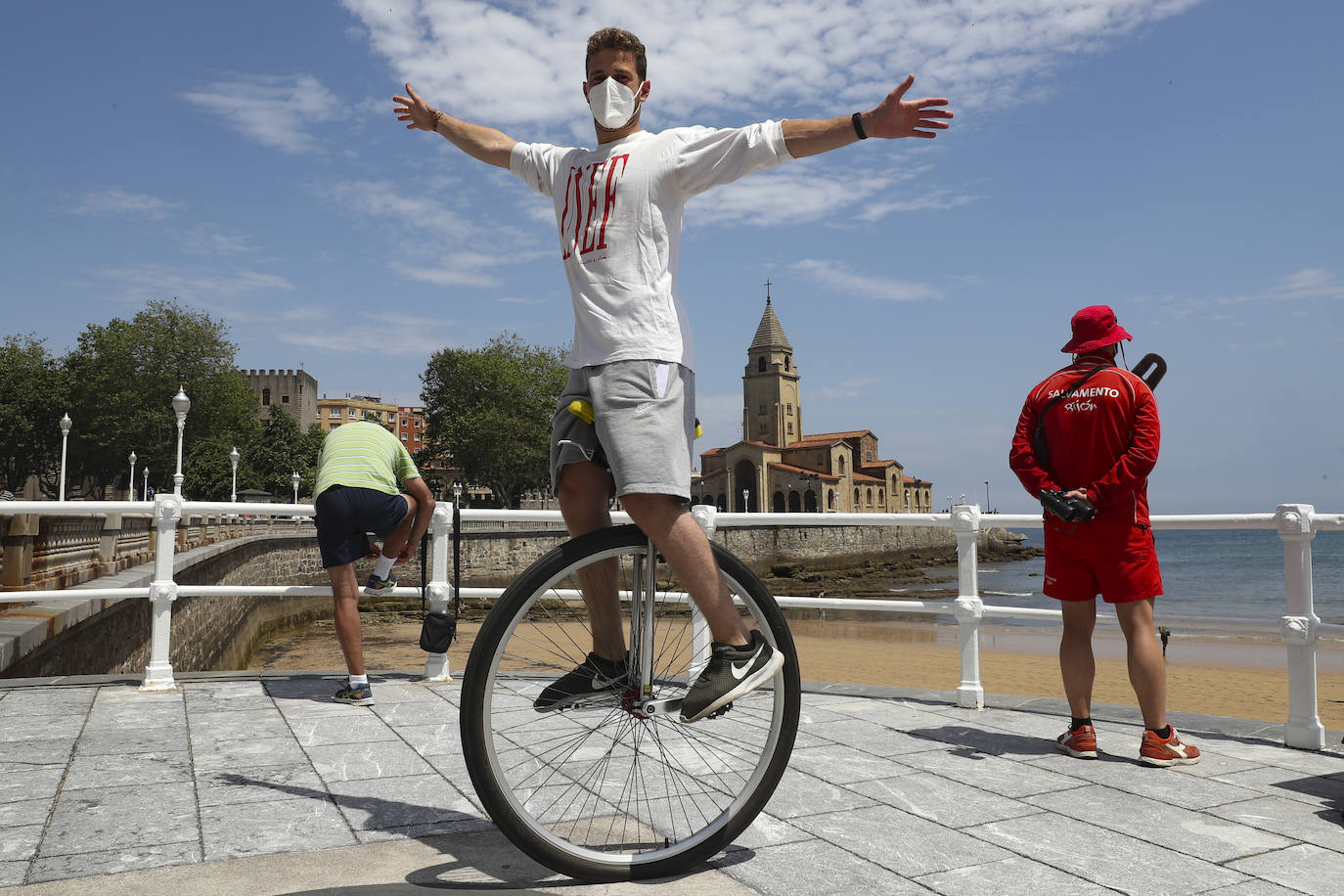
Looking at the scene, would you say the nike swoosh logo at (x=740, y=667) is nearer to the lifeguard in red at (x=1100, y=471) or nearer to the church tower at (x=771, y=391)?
the lifeguard in red at (x=1100, y=471)

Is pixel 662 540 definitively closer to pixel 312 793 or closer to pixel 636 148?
pixel 636 148

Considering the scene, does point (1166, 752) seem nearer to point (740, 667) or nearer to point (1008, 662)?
point (740, 667)

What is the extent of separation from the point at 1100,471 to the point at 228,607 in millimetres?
18688

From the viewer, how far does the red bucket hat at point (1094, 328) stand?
3.69 metres

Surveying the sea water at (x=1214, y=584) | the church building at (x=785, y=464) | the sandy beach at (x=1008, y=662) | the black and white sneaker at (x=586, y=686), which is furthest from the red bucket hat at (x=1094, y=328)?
the church building at (x=785, y=464)

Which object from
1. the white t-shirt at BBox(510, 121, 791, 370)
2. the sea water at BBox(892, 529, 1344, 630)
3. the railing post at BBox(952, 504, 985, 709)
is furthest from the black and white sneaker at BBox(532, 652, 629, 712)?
the sea water at BBox(892, 529, 1344, 630)

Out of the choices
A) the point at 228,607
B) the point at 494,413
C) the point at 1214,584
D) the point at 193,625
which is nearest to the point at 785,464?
the point at 494,413

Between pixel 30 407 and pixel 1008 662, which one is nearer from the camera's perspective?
pixel 1008 662

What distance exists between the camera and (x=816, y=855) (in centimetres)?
224

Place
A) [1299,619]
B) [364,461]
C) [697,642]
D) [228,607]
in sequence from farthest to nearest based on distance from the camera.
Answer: [228,607]
[364,461]
[1299,619]
[697,642]

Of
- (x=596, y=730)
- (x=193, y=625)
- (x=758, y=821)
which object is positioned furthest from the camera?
(x=193, y=625)

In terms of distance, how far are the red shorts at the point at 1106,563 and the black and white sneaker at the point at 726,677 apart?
192 centimetres

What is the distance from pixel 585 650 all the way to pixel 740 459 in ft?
313

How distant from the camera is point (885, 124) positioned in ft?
6.79
